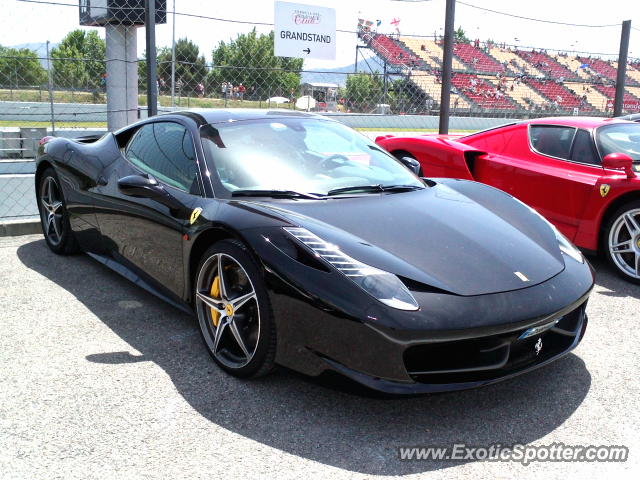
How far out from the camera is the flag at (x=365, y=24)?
766 cm

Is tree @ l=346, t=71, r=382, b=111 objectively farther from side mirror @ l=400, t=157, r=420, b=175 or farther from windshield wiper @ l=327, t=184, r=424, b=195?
windshield wiper @ l=327, t=184, r=424, b=195

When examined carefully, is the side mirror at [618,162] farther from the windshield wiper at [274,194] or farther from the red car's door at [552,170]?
the windshield wiper at [274,194]

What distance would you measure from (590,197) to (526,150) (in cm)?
86

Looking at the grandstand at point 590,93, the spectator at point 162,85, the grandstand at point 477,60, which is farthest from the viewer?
the grandstand at point 477,60

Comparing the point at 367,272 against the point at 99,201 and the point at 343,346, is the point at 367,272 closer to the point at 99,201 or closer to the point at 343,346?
the point at 343,346

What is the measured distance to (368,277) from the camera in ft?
7.61

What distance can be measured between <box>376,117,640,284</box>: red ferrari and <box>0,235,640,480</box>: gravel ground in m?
1.35

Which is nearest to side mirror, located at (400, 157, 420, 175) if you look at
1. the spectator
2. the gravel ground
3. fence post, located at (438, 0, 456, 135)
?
the gravel ground

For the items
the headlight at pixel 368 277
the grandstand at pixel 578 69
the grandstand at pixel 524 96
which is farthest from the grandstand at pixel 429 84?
the grandstand at pixel 578 69

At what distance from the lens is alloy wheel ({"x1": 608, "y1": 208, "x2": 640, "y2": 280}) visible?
436 centimetres

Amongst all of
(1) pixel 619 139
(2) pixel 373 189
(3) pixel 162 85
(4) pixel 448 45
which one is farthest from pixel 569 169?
(3) pixel 162 85

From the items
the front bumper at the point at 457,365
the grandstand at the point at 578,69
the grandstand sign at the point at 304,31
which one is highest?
the grandstand at the point at 578,69

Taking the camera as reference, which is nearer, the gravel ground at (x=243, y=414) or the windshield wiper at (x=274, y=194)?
the gravel ground at (x=243, y=414)

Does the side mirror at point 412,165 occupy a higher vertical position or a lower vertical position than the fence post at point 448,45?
lower
